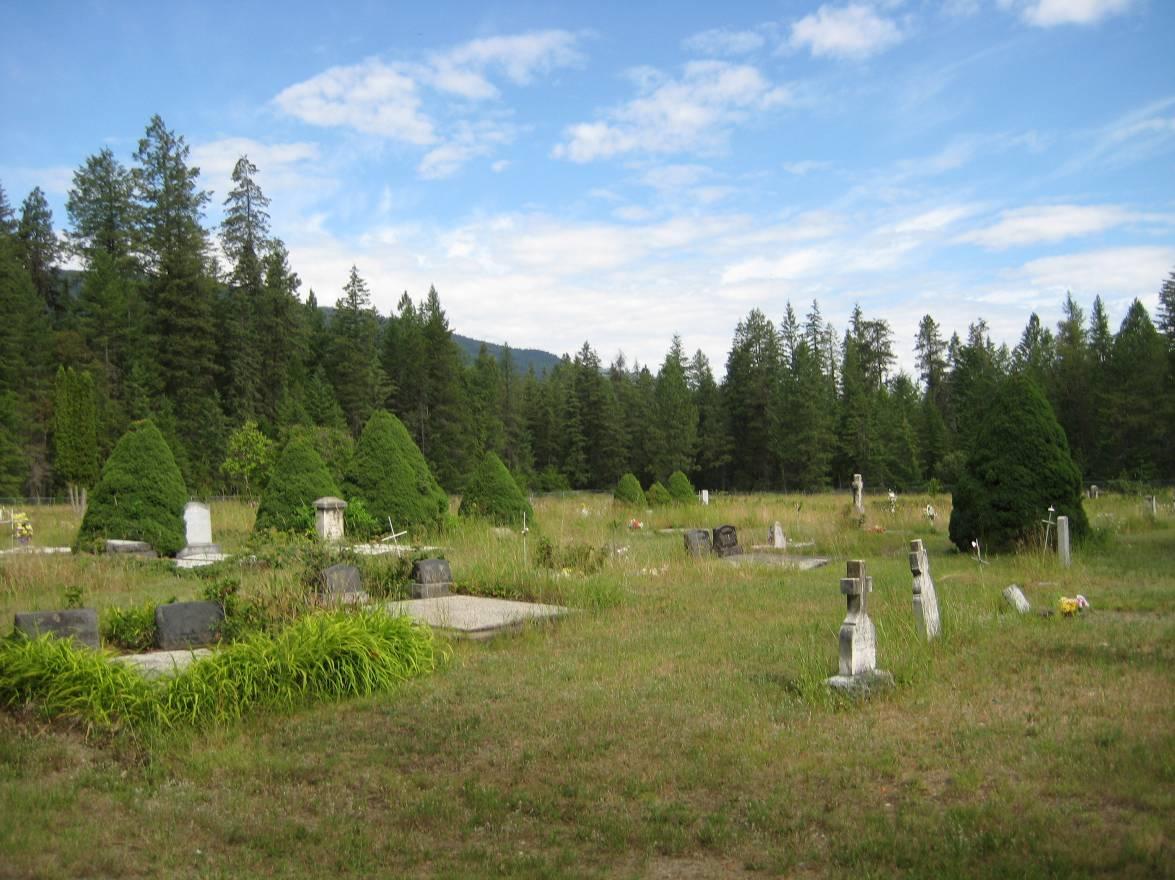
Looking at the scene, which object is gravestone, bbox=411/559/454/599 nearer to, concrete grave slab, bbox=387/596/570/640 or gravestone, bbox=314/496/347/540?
concrete grave slab, bbox=387/596/570/640

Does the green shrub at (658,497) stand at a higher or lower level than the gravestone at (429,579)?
higher

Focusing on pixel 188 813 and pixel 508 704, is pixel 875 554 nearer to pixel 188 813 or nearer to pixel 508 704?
pixel 508 704

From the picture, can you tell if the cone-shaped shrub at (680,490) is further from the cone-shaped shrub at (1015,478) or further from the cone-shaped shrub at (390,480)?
the cone-shaped shrub at (1015,478)

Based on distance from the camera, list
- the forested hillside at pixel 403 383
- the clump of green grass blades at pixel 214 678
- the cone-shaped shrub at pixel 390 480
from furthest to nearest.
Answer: the forested hillside at pixel 403 383, the cone-shaped shrub at pixel 390 480, the clump of green grass blades at pixel 214 678

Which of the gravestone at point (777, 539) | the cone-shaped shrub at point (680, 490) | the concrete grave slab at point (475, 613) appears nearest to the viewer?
the concrete grave slab at point (475, 613)

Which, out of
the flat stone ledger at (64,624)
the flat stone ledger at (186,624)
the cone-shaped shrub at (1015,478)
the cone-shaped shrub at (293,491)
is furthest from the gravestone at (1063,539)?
the cone-shaped shrub at (293,491)

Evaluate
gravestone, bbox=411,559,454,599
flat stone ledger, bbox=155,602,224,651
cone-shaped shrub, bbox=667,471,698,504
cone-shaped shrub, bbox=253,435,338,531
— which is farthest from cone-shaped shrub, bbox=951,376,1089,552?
cone-shaped shrub, bbox=667,471,698,504

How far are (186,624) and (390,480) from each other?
999 centimetres

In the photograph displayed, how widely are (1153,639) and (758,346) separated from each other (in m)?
61.3

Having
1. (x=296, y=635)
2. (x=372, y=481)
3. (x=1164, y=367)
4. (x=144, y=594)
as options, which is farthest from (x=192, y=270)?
(x=1164, y=367)

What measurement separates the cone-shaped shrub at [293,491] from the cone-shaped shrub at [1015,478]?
1106 cm

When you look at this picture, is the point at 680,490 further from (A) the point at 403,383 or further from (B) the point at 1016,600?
(A) the point at 403,383

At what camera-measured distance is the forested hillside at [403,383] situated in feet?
143

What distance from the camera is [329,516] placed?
16812 millimetres
